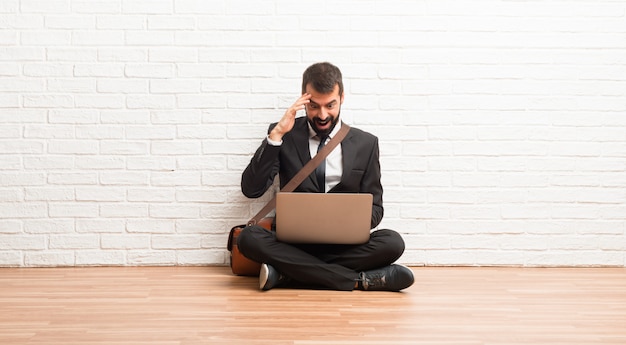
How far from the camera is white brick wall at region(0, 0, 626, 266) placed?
3.64m

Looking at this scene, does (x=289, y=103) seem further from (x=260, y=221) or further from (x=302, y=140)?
(x=260, y=221)

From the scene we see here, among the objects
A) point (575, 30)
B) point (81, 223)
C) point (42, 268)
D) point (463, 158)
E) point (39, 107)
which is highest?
point (575, 30)

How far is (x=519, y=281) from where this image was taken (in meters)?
3.35

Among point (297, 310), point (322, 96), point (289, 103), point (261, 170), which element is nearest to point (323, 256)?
point (261, 170)

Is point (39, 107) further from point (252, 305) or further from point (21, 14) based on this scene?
point (252, 305)

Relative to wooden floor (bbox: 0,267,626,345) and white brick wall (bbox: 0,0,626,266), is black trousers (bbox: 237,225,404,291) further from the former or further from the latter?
white brick wall (bbox: 0,0,626,266)

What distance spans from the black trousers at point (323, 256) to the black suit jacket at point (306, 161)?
0.21 m

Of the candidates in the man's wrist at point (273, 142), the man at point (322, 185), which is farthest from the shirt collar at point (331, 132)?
the man's wrist at point (273, 142)

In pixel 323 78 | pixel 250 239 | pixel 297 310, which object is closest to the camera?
pixel 297 310

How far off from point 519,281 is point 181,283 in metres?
1.58

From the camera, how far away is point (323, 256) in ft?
10.5

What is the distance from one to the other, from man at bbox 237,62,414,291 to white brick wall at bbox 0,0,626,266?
318mm

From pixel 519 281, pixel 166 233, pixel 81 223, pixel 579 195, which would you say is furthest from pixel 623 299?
pixel 81 223

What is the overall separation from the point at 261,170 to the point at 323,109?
16.3 inches
